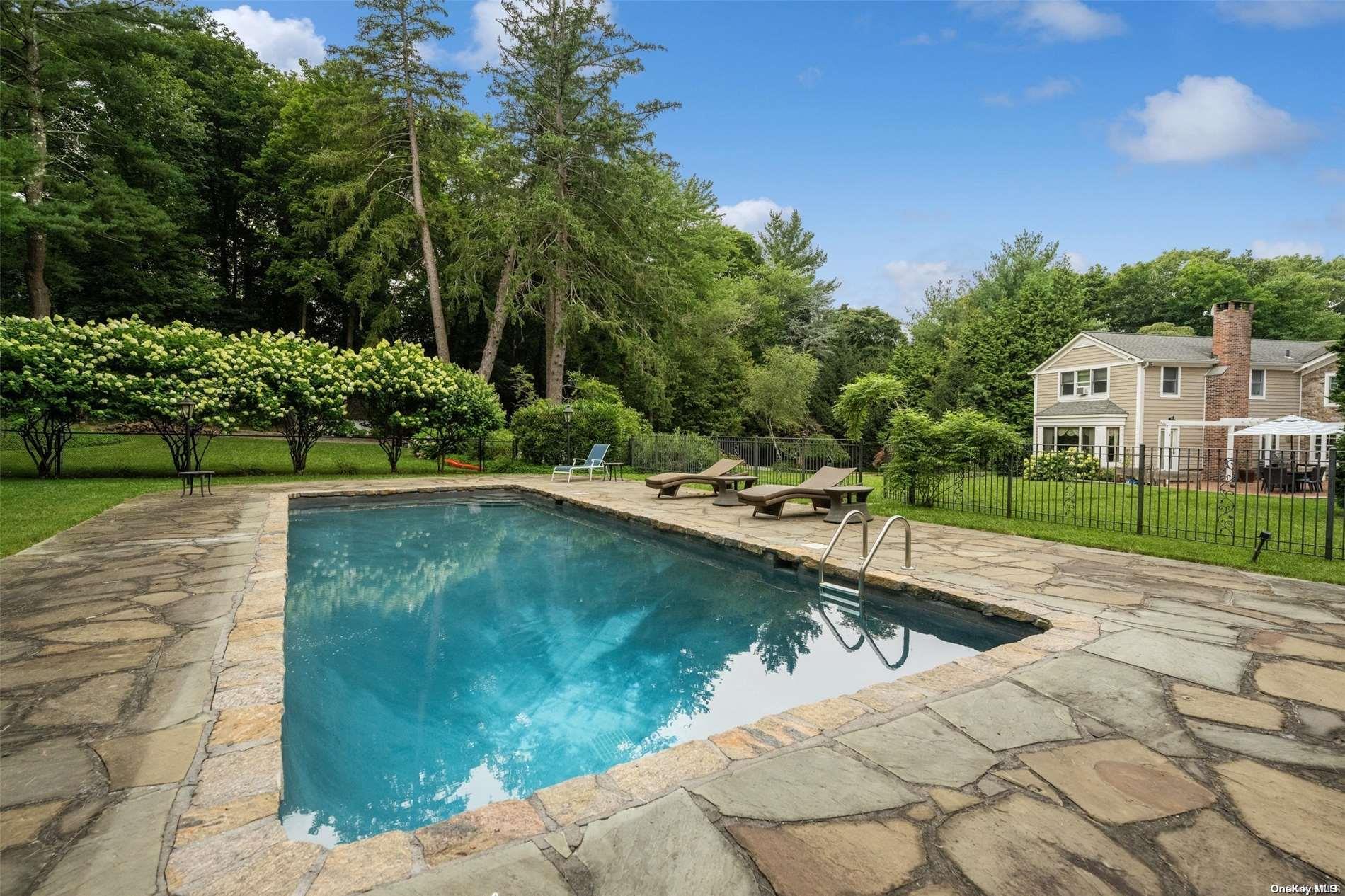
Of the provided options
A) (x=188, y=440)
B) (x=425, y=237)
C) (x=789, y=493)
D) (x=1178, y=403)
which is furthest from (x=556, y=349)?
(x=1178, y=403)

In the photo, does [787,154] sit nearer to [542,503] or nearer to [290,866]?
[542,503]

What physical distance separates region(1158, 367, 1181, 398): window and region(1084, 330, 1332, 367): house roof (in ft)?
1.57

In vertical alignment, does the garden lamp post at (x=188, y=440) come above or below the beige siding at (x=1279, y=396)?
below

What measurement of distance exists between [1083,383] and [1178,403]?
309cm

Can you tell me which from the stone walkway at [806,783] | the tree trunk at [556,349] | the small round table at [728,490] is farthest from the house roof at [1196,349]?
the stone walkway at [806,783]

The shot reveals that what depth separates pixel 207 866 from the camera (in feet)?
5.63

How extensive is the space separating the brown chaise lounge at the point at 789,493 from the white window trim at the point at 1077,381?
19791mm

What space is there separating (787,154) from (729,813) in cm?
2321

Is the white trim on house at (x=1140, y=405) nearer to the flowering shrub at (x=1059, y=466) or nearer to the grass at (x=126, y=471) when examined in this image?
the flowering shrub at (x=1059, y=466)

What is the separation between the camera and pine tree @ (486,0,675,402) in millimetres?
20031

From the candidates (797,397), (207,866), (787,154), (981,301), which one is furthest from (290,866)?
(981,301)

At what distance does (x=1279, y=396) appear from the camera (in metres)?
22.0

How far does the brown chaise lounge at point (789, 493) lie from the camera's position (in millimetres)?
8680

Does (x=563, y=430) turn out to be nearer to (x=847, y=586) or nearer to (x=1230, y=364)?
(x=847, y=586)
